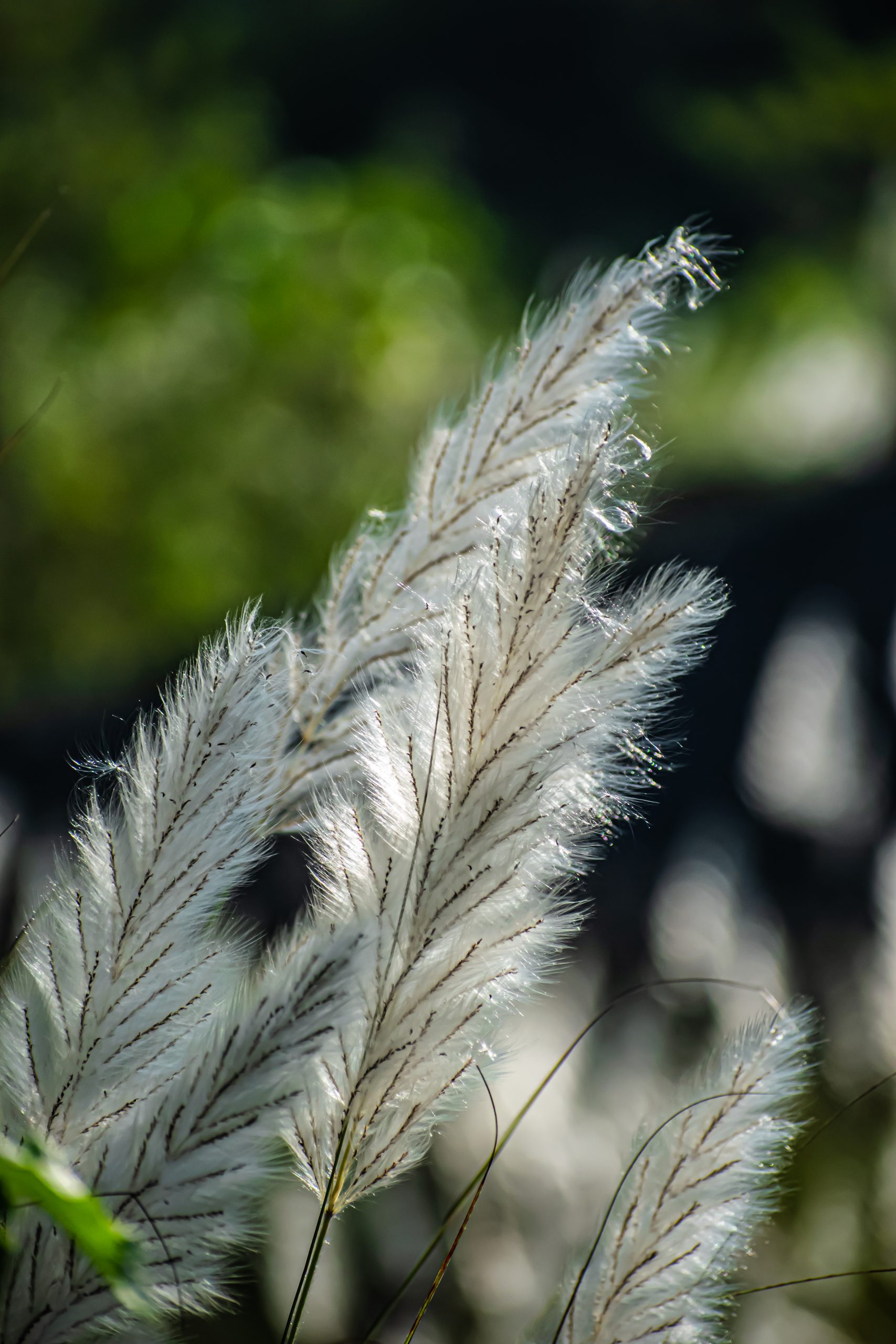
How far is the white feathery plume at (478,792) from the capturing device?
26 centimetres

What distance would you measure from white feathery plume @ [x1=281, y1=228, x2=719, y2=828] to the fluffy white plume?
0.06 m

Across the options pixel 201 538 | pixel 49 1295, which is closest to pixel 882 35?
pixel 201 538

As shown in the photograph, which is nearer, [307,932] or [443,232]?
[307,932]

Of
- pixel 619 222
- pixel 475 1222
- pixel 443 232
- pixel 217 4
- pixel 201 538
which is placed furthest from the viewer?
pixel 619 222

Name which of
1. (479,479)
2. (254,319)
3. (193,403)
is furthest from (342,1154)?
(254,319)

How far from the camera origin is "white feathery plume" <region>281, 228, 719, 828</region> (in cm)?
32

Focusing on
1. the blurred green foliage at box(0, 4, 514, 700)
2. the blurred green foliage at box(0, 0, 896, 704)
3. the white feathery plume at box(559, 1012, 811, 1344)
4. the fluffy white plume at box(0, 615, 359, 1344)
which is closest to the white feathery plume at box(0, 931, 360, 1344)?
the fluffy white plume at box(0, 615, 359, 1344)

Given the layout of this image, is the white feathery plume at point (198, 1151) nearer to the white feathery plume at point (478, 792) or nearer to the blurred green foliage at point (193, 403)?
the white feathery plume at point (478, 792)

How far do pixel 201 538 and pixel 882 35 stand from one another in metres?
1.90

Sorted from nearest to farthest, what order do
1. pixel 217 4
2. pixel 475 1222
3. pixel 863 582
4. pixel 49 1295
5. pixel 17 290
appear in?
pixel 49 1295
pixel 475 1222
pixel 863 582
pixel 17 290
pixel 217 4

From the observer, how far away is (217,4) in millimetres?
2369

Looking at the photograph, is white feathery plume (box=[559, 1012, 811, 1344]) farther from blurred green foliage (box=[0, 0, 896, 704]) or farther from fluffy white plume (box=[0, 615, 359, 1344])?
blurred green foliage (box=[0, 0, 896, 704])

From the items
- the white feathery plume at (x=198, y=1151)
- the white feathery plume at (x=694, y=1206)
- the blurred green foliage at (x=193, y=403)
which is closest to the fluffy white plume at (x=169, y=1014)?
the white feathery plume at (x=198, y=1151)

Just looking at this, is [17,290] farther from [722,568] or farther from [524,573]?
[524,573]
